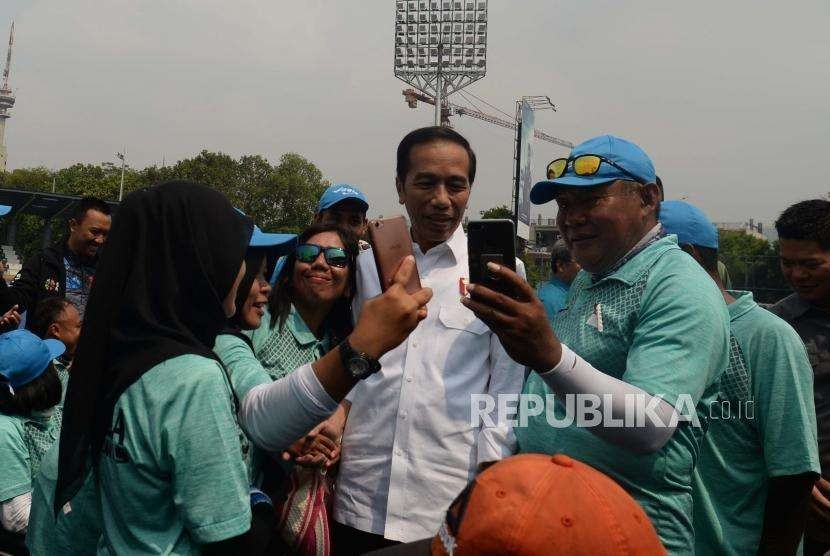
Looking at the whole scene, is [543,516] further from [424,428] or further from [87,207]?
[87,207]

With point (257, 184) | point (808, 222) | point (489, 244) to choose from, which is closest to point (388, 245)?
point (489, 244)

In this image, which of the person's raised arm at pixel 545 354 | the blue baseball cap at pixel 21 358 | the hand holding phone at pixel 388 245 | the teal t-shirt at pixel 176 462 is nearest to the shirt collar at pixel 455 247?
the hand holding phone at pixel 388 245

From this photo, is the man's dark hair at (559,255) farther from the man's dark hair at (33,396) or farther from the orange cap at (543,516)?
the orange cap at (543,516)

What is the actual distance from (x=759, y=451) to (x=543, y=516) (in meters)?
1.67

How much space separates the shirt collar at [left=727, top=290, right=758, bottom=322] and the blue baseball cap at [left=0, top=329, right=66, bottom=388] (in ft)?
10.5

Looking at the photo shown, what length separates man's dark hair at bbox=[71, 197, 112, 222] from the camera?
5742 mm

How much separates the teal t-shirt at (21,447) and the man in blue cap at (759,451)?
2918 mm

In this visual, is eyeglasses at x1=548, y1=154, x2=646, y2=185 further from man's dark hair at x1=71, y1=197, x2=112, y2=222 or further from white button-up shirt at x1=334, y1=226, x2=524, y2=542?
man's dark hair at x1=71, y1=197, x2=112, y2=222

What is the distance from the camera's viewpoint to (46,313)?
5090mm

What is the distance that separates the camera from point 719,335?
195cm

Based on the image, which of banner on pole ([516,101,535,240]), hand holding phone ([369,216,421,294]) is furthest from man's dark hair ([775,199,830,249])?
banner on pole ([516,101,535,240])

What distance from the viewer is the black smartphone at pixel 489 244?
199cm

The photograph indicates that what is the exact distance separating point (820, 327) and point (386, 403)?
2103 millimetres

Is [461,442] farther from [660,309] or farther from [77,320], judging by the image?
[77,320]
